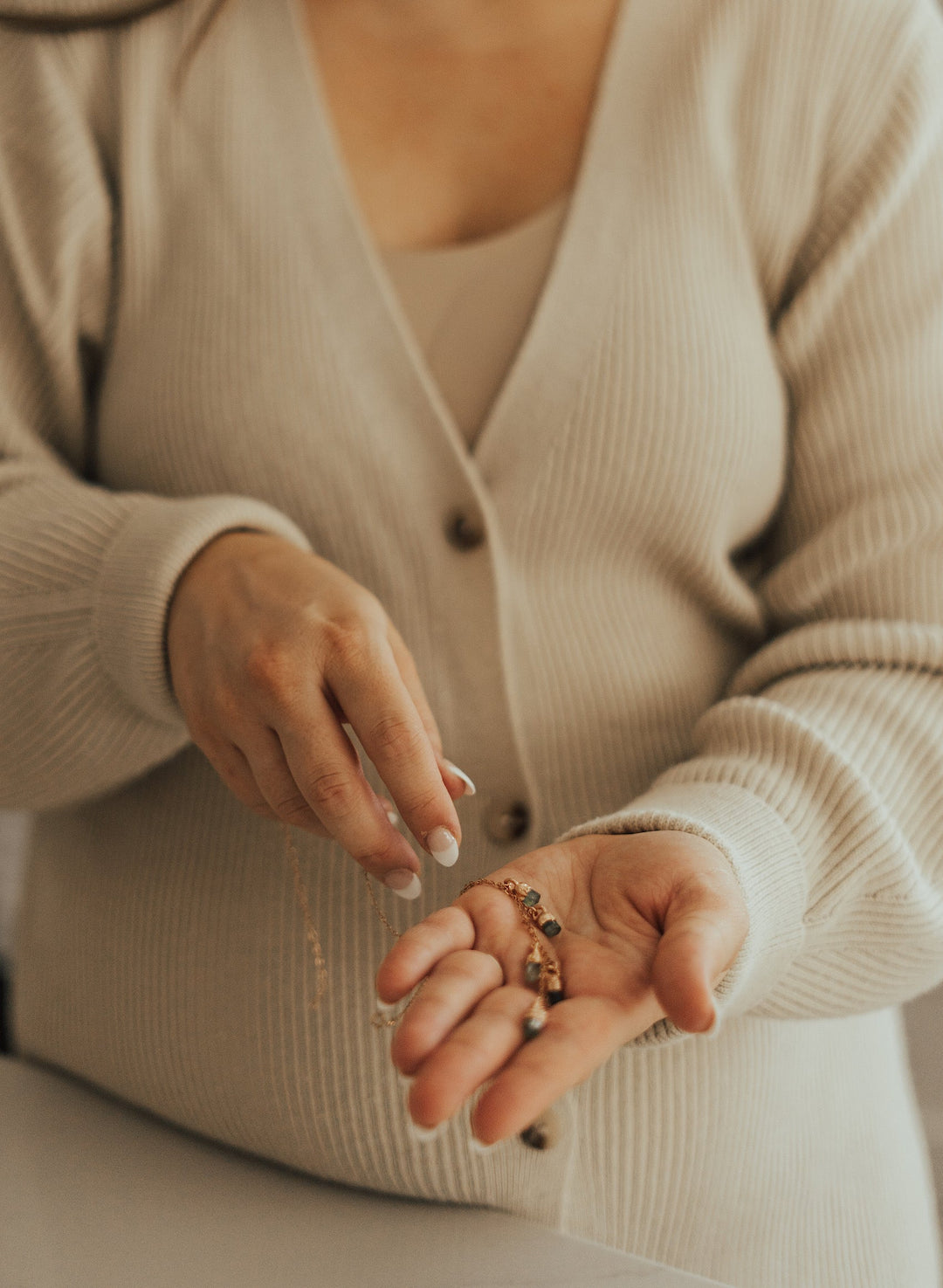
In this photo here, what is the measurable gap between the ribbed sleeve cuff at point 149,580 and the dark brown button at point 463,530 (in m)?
0.11

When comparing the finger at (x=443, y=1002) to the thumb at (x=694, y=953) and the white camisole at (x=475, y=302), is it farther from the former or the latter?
the white camisole at (x=475, y=302)

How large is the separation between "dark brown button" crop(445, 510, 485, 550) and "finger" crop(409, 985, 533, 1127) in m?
0.31

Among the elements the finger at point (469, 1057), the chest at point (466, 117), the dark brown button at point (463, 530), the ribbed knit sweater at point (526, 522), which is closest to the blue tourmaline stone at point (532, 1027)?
the finger at point (469, 1057)

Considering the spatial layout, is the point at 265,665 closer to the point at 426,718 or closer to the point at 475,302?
the point at 426,718

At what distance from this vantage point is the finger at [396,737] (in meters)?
0.45

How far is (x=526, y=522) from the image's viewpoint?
657 mm

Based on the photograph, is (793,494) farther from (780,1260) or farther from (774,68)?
(780,1260)

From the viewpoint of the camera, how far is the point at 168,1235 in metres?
0.52

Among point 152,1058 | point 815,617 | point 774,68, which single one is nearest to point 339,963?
point 152,1058

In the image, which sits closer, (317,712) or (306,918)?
(317,712)

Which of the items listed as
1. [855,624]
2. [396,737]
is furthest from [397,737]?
[855,624]

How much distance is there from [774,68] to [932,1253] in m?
0.77

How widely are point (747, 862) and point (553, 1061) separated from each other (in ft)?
0.49

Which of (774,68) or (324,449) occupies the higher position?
(774,68)
